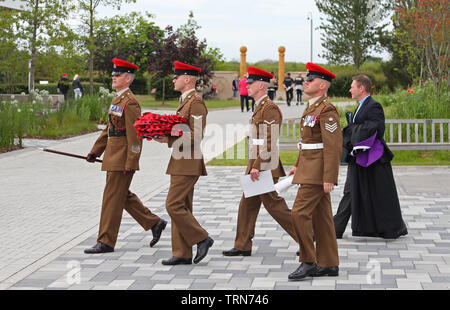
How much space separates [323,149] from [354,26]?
2370 inches

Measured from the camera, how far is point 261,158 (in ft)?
23.2

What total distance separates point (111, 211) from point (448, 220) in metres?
3.94

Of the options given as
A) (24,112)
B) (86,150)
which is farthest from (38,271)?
(24,112)

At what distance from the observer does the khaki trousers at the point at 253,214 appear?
7.35m

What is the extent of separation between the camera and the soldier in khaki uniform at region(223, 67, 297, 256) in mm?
7086

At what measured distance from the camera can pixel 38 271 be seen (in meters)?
6.80

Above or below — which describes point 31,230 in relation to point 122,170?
below

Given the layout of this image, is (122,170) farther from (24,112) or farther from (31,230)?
(24,112)

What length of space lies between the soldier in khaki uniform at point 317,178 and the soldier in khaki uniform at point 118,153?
5.51 ft

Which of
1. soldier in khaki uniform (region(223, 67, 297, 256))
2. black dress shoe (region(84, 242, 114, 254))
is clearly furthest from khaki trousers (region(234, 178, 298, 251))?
black dress shoe (region(84, 242, 114, 254))

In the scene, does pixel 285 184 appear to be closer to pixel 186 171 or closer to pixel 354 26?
pixel 186 171

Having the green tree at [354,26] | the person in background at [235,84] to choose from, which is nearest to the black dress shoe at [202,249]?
the person in background at [235,84]
